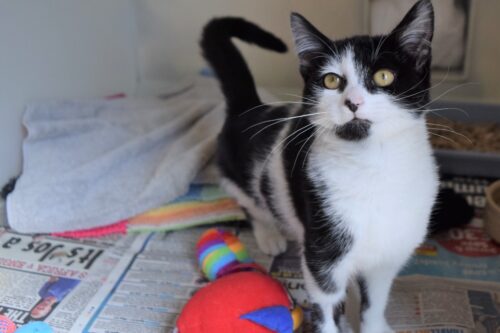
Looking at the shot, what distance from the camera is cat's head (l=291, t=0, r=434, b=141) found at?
0.80m

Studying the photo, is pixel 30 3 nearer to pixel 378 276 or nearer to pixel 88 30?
pixel 88 30

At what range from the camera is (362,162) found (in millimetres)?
871

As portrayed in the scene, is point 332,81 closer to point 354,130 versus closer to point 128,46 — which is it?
point 354,130

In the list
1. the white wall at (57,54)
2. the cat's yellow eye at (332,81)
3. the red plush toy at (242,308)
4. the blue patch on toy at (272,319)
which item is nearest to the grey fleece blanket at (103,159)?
the white wall at (57,54)

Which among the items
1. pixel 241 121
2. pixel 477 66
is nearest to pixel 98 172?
pixel 241 121

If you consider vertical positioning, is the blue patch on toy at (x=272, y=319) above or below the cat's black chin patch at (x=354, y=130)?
below

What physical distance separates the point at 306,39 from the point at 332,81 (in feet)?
0.38

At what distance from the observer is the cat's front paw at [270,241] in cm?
131

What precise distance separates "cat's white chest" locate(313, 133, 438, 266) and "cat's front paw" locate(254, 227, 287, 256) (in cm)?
42

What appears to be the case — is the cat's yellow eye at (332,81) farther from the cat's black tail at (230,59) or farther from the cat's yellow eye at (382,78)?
the cat's black tail at (230,59)

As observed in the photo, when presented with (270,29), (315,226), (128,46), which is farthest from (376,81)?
(128,46)

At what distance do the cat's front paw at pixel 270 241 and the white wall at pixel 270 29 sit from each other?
0.66m

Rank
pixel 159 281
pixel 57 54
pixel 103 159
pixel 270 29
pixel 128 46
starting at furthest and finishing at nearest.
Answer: pixel 128 46 < pixel 270 29 < pixel 57 54 < pixel 103 159 < pixel 159 281

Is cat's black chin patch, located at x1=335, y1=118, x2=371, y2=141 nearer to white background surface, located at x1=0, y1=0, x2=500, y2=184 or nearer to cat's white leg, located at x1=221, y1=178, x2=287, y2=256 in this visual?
cat's white leg, located at x1=221, y1=178, x2=287, y2=256
